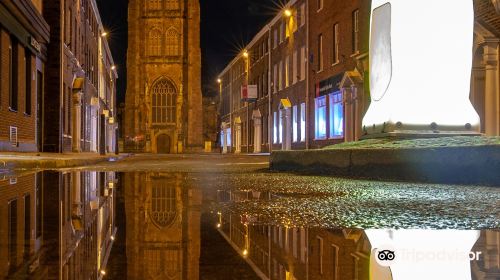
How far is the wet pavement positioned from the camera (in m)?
3.23

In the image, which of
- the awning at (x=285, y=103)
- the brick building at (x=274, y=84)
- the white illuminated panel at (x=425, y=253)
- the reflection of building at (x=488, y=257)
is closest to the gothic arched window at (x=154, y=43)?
the brick building at (x=274, y=84)

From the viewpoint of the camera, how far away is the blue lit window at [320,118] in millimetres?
31016

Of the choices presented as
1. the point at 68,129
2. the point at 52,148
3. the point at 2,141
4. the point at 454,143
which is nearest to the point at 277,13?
the point at 68,129

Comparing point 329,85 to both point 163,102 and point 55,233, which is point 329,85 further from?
point 163,102

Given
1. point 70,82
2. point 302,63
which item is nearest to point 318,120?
point 302,63

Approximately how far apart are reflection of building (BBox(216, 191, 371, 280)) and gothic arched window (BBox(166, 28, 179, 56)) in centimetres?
6777

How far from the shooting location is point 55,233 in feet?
14.7

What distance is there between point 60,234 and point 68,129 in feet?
87.0

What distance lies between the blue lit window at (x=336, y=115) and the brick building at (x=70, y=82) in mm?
11302

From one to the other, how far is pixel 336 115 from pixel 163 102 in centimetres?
4559

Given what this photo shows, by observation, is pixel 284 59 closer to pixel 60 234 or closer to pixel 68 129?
pixel 68 129

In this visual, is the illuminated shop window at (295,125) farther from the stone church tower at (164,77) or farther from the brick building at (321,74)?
the stone church tower at (164,77)

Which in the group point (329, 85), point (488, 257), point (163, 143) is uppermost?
point (329, 85)

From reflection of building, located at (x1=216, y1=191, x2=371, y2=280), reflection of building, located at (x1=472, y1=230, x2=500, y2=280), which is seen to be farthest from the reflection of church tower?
reflection of building, located at (x1=472, y1=230, x2=500, y2=280)
